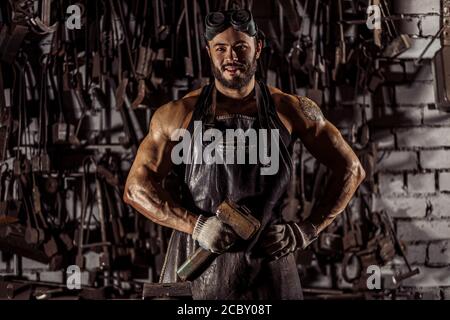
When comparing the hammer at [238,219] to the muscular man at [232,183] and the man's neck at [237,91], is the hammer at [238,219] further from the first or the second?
the man's neck at [237,91]

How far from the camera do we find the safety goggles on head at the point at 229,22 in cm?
174

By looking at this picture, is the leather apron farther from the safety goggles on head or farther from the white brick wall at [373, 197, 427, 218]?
the white brick wall at [373, 197, 427, 218]

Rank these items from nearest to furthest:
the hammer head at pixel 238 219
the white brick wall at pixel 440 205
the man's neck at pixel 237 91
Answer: the hammer head at pixel 238 219 → the man's neck at pixel 237 91 → the white brick wall at pixel 440 205

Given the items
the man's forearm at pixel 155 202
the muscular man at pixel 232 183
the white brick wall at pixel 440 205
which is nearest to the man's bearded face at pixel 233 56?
the muscular man at pixel 232 183

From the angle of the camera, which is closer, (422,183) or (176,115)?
(176,115)

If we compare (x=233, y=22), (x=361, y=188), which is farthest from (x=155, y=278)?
(x=233, y=22)

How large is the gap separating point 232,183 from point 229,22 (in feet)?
1.50

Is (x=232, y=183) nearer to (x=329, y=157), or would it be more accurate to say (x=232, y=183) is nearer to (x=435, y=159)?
(x=329, y=157)

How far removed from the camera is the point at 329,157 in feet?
6.20

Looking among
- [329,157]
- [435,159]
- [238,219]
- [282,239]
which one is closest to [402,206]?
[435,159]

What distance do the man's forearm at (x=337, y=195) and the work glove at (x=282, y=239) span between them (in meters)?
0.09

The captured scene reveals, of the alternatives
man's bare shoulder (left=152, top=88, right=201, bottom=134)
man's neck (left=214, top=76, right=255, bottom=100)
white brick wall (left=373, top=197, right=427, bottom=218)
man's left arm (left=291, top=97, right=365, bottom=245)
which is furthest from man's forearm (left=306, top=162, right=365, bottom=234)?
white brick wall (left=373, top=197, right=427, bottom=218)

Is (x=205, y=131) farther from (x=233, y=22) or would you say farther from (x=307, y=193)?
(x=307, y=193)

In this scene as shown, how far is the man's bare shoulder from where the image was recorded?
5.99ft
